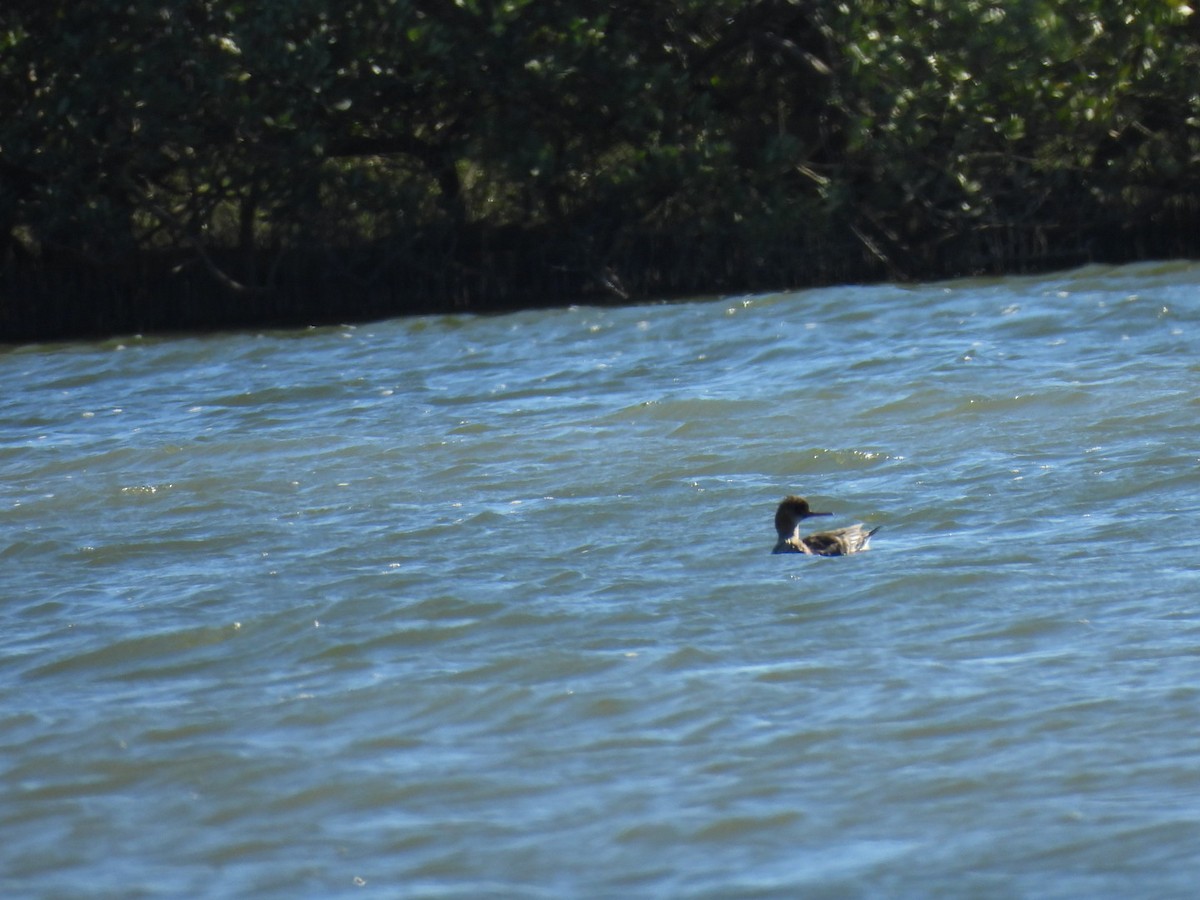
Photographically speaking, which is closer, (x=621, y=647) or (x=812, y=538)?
(x=621, y=647)

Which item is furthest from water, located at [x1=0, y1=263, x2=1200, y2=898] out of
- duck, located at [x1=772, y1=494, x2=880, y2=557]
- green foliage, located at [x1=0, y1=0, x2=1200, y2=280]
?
green foliage, located at [x1=0, y1=0, x2=1200, y2=280]

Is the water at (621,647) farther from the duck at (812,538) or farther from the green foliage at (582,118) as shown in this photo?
the green foliage at (582,118)

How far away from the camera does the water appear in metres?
3.96

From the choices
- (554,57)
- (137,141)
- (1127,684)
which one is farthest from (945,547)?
(137,141)

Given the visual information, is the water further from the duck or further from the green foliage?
the green foliage

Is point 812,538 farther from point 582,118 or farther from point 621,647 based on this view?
point 582,118

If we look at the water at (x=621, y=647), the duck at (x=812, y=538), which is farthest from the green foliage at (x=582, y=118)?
the duck at (x=812, y=538)

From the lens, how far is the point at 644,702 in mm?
4875

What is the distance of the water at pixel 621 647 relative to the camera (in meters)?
3.96

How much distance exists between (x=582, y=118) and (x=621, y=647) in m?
13.3

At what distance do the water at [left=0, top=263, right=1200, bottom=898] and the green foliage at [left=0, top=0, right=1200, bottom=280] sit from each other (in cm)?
695

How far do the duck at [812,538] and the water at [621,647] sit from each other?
0.09 meters

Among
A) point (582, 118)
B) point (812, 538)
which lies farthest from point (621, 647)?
point (582, 118)

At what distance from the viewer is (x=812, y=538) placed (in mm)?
6469
